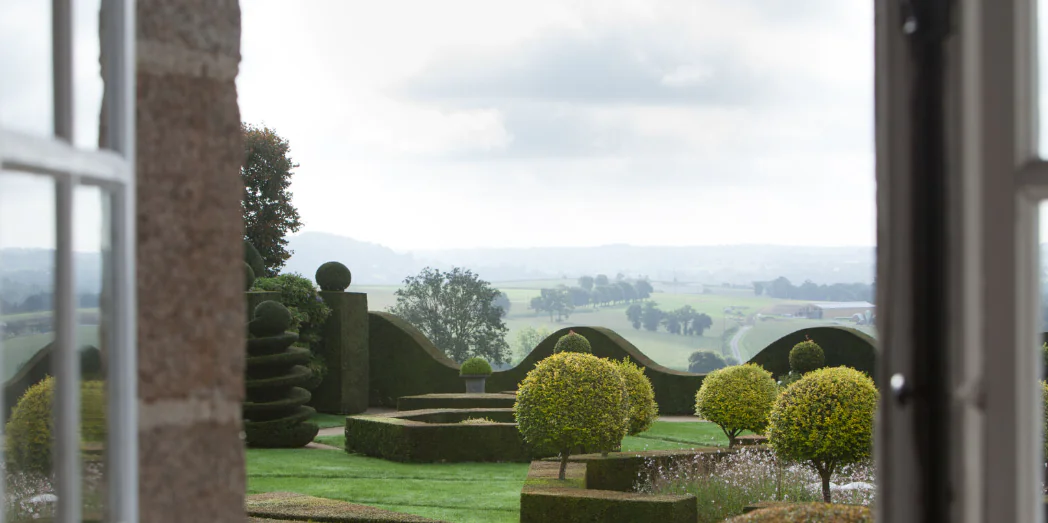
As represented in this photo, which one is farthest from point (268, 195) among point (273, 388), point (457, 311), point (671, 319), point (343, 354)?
point (671, 319)

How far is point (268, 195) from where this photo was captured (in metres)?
18.0

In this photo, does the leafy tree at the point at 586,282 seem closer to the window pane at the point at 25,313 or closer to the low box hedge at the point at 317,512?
the low box hedge at the point at 317,512

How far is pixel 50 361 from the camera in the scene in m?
1.14

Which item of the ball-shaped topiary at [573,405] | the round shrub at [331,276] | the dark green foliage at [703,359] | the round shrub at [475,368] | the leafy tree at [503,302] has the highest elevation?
the round shrub at [331,276]

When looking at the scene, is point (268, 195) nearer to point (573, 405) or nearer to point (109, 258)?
point (573, 405)

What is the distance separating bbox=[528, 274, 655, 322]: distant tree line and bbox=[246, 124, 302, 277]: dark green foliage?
10692mm

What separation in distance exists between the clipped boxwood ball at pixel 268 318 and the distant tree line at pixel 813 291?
501 inches

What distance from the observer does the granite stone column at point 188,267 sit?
4.43 ft

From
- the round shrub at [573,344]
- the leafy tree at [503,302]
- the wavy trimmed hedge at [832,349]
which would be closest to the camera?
the wavy trimmed hedge at [832,349]

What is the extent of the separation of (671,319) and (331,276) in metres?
10.4

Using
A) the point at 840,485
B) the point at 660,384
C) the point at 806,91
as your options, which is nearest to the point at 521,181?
the point at 806,91

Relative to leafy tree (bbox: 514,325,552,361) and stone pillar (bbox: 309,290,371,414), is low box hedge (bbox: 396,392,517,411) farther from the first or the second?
leafy tree (bbox: 514,325,552,361)

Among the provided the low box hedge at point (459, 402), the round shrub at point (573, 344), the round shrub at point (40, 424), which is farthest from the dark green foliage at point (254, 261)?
the round shrub at point (40, 424)

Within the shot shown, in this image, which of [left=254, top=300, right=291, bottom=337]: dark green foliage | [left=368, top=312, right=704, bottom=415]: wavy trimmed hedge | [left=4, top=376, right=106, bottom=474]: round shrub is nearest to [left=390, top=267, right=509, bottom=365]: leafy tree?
[left=368, top=312, right=704, bottom=415]: wavy trimmed hedge
